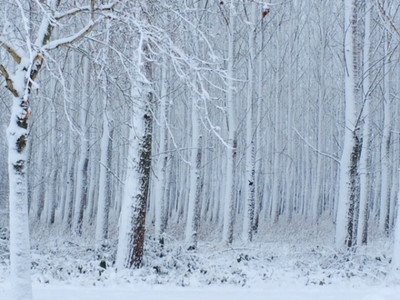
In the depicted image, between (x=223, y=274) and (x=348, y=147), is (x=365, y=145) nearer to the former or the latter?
(x=348, y=147)

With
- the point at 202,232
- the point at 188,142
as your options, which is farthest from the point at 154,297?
the point at 188,142

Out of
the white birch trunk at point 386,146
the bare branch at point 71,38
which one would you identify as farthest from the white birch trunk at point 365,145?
the bare branch at point 71,38

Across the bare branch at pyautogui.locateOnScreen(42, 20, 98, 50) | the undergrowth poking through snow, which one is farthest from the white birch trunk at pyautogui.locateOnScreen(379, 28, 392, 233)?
the bare branch at pyautogui.locateOnScreen(42, 20, 98, 50)

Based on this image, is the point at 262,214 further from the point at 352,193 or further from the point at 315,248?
the point at 352,193

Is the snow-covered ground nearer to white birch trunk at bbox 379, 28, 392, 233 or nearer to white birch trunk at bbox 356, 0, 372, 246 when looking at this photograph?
white birch trunk at bbox 356, 0, 372, 246

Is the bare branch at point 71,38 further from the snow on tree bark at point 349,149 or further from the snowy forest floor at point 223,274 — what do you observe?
the snow on tree bark at point 349,149

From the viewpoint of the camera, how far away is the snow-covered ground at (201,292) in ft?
20.3

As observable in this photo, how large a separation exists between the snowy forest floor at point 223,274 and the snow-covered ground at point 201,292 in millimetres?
14

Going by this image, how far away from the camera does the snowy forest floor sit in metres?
6.76

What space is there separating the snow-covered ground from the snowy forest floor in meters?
0.01

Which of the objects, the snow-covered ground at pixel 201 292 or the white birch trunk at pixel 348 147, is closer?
the snow-covered ground at pixel 201 292

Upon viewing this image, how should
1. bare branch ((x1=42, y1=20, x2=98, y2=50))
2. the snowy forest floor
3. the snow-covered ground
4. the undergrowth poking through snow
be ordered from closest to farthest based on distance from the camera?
bare branch ((x1=42, y1=20, x2=98, y2=50))
the snow-covered ground
the snowy forest floor
the undergrowth poking through snow

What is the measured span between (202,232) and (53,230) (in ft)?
17.1

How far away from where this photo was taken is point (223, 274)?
25.5ft
